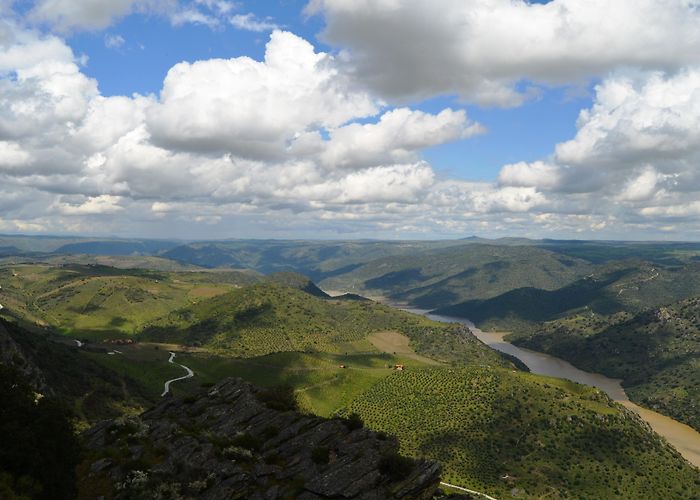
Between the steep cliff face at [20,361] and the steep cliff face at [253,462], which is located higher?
the steep cliff face at [253,462]

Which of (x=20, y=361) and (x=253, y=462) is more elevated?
(x=253, y=462)

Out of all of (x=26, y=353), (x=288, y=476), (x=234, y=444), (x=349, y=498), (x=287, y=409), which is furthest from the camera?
(x=26, y=353)

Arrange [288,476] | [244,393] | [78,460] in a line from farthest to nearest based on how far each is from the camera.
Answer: [244,393]
[288,476]
[78,460]

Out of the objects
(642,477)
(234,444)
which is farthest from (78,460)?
(642,477)

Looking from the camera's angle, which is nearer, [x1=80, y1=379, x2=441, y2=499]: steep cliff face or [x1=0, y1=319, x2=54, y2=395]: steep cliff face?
[x1=80, y1=379, x2=441, y2=499]: steep cliff face

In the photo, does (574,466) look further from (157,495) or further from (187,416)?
(157,495)

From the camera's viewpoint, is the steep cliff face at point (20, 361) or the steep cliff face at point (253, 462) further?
the steep cliff face at point (20, 361)

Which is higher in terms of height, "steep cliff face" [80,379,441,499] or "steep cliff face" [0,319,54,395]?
"steep cliff face" [80,379,441,499]

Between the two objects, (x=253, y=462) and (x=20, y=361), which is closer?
(x=253, y=462)
